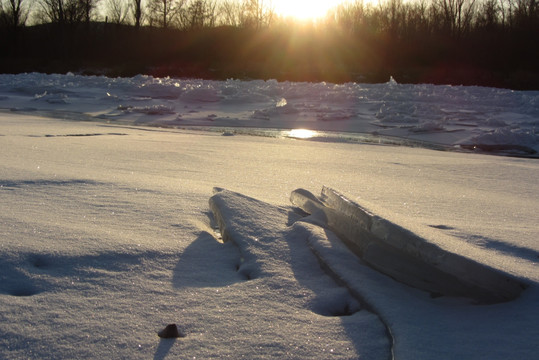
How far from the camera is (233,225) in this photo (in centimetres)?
132

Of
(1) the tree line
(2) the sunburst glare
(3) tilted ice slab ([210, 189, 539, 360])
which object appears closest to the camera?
(3) tilted ice slab ([210, 189, 539, 360])

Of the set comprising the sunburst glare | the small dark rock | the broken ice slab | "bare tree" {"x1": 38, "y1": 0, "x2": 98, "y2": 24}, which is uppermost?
"bare tree" {"x1": 38, "y1": 0, "x2": 98, "y2": 24}

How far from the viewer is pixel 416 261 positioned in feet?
3.44

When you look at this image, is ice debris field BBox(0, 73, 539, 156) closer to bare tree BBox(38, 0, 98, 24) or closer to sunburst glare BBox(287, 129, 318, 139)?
sunburst glare BBox(287, 129, 318, 139)

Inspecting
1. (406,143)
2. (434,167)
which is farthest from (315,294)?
(406,143)

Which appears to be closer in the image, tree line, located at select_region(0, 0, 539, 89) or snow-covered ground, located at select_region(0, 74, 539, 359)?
snow-covered ground, located at select_region(0, 74, 539, 359)

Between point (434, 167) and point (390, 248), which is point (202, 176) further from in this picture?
point (434, 167)

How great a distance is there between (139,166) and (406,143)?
368 centimetres

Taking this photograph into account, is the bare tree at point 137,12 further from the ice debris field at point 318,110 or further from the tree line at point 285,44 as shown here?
the ice debris field at point 318,110

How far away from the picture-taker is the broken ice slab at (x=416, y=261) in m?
0.94

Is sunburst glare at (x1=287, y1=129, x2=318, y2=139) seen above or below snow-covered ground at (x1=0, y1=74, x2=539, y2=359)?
above

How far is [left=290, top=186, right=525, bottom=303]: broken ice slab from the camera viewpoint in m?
0.94

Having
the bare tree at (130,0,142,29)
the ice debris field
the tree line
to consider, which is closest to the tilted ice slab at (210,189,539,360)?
the ice debris field

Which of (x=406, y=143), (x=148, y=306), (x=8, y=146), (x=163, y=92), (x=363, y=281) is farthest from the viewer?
(x=163, y=92)
